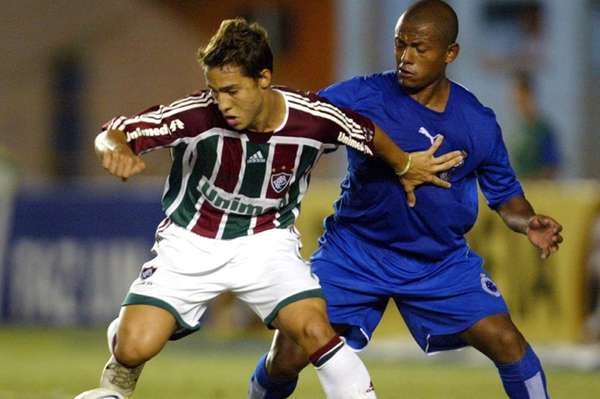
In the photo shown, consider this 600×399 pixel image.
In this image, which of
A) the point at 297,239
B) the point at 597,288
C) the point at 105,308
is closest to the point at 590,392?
the point at 597,288

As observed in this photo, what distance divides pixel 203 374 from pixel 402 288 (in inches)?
170

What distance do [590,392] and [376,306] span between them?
3.13m

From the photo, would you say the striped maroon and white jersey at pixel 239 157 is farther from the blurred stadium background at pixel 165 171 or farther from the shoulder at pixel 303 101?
the blurred stadium background at pixel 165 171

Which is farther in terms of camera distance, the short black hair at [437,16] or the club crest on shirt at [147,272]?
the short black hair at [437,16]

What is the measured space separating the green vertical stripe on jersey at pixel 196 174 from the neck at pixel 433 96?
3.83 feet

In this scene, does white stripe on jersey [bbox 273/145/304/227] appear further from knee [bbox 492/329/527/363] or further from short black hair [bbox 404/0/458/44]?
→ knee [bbox 492/329/527/363]

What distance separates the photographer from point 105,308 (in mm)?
15828

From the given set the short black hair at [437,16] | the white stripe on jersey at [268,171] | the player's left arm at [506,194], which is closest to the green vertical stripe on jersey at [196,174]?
the white stripe on jersey at [268,171]

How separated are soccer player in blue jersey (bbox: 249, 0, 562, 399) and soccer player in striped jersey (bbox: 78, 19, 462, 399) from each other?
11.8 inches

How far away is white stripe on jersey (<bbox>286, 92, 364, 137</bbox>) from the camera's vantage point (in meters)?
7.41

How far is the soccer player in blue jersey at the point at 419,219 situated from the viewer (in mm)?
7781

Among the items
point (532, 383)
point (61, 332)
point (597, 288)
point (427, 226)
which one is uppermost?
point (427, 226)

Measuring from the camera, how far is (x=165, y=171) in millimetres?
20438

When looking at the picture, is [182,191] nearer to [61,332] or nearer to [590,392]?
[590,392]
